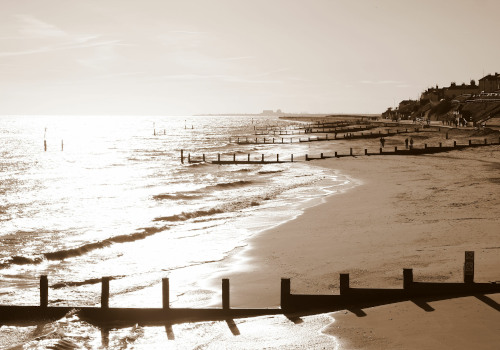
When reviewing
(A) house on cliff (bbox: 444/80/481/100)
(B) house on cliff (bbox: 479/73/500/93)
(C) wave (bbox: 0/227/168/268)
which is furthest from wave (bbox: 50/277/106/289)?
(A) house on cliff (bbox: 444/80/481/100)

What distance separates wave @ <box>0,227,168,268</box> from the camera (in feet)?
67.9

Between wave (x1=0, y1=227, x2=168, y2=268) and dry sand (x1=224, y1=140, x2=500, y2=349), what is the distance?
5.97m

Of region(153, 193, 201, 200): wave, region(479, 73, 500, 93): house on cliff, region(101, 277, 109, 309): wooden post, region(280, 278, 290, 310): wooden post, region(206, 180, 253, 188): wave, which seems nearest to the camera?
region(280, 278, 290, 310): wooden post

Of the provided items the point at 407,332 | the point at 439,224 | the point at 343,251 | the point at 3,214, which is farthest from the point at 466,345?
the point at 3,214

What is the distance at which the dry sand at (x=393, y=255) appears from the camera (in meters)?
10.2

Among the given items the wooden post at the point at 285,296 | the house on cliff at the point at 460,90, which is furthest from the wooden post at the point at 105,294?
the house on cliff at the point at 460,90

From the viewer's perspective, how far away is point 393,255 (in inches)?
668

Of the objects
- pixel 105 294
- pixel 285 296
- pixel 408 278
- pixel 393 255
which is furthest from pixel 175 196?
pixel 408 278

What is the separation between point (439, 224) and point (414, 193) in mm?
10545

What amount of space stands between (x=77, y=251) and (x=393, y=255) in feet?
41.0

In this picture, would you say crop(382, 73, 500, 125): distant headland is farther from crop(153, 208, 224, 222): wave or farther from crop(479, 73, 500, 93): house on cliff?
crop(153, 208, 224, 222): wave

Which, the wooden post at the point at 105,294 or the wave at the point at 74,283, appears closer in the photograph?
the wooden post at the point at 105,294

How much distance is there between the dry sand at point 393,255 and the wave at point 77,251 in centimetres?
597

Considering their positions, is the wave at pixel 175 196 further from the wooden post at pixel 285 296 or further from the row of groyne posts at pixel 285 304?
the wooden post at pixel 285 296
